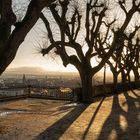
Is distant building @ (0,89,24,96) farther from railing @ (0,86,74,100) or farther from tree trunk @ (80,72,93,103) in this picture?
tree trunk @ (80,72,93,103)

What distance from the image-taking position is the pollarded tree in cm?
1138

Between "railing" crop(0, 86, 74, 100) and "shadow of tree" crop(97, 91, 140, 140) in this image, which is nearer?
"shadow of tree" crop(97, 91, 140, 140)

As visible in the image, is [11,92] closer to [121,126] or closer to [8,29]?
[121,126]

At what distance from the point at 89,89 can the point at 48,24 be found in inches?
217

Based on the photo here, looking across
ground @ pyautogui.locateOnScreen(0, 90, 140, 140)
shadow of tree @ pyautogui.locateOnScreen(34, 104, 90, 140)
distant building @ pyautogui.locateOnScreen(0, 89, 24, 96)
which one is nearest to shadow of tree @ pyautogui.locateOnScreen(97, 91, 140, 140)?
ground @ pyautogui.locateOnScreen(0, 90, 140, 140)

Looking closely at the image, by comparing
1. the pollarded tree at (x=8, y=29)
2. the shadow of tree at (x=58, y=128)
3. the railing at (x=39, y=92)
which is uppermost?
the pollarded tree at (x=8, y=29)

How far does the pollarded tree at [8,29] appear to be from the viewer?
1138 cm

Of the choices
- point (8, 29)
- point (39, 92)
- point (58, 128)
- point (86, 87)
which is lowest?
point (58, 128)

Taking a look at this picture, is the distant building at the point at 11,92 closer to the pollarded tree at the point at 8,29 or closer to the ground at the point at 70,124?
the ground at the point at 70,124

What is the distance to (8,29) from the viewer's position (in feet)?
37.9

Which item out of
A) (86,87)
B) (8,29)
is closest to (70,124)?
(8,29)

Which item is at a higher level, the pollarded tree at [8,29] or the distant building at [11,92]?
the pollarded tree at [8,29]

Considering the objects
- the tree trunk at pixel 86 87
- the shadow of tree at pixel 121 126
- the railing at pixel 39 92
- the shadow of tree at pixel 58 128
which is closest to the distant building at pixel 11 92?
the railing at pixel 39 92

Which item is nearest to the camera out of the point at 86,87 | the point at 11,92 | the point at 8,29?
the point at 8,29
